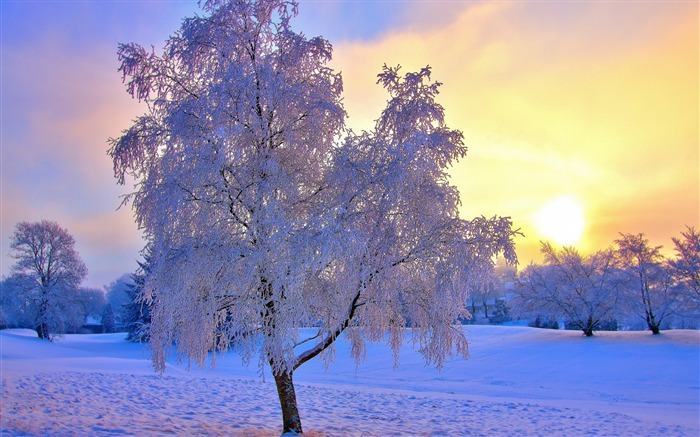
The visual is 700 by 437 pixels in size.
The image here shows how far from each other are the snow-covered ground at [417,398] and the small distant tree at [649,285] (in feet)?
4.81

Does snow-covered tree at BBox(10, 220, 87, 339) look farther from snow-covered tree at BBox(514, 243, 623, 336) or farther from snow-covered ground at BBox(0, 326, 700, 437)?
snow-covered tree at BBox(514, 243, 623, 336)

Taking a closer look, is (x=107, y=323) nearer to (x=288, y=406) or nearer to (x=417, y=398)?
(x=417, y=398)

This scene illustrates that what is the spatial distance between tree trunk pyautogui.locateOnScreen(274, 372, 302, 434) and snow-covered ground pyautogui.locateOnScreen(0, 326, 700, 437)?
51cm

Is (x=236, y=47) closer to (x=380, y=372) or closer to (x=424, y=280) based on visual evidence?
(x=424, y=280)

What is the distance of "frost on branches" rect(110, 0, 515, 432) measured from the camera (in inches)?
265

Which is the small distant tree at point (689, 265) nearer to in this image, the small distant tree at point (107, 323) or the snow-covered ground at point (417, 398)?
the snow-covered ground at point (417, 398)

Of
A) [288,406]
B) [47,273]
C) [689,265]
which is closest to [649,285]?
[689,265]

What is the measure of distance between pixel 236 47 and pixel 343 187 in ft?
10.6

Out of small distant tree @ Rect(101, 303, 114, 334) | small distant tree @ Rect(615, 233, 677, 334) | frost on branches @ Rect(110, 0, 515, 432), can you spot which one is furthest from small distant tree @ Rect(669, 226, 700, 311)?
small distant tree @ Rect(101, 303, 114, 334)

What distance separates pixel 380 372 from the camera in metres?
21.2

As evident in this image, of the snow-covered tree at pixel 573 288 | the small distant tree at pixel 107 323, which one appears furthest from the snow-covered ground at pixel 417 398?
the small distant tree at pixel 107 323

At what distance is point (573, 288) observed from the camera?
26750mm

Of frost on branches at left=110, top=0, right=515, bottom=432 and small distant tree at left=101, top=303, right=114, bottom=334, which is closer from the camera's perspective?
frost on branches at left=110, top=0, right=515, bottom=432

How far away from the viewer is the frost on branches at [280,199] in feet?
22.1
